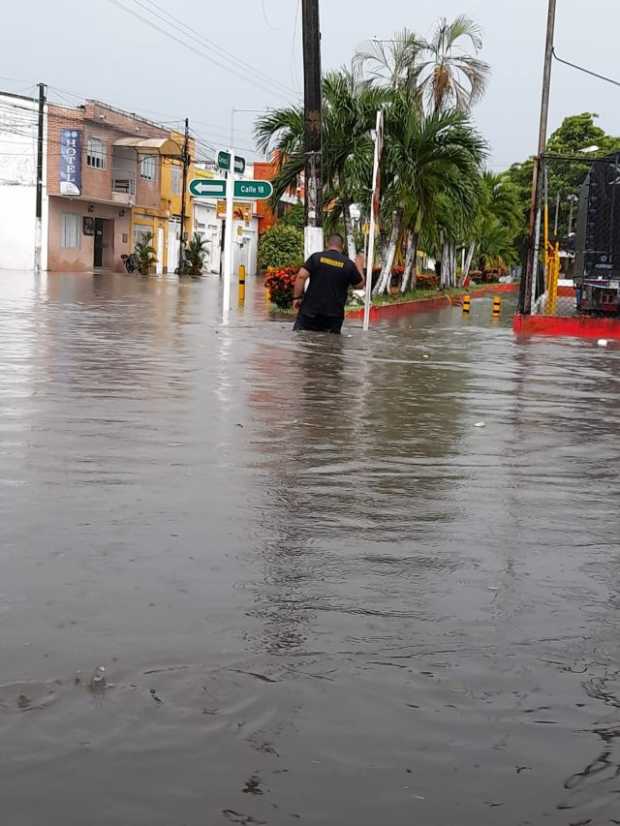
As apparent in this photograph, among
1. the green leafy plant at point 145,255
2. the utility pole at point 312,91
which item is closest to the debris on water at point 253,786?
the utility pole at point 312,91

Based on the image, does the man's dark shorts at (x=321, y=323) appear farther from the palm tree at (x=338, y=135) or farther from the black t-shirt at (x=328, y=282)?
the palm tree at (x=338, y=135)

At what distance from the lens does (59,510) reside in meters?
5.23

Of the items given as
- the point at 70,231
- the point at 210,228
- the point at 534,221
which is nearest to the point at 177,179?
the point at 210,228

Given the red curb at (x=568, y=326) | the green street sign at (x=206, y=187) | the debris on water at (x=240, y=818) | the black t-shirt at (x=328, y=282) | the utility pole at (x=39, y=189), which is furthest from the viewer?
the utility pole at (x=39, y=189)

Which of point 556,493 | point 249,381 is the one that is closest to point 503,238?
point 249,381

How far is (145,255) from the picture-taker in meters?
61.2

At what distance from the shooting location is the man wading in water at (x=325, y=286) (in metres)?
15.9

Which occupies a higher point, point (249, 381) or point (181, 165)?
point (181, 165)

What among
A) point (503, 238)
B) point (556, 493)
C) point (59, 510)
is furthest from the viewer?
point (503, 238)

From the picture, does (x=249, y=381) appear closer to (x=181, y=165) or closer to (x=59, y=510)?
(x=59, y=510)

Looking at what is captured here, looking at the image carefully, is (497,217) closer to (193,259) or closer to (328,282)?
(193,259)

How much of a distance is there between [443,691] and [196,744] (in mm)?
748

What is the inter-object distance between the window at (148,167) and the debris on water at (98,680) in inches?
2401

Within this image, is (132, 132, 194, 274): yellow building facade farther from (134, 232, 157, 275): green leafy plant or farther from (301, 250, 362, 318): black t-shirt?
(301, 250, 362, 318): black t-shirt
